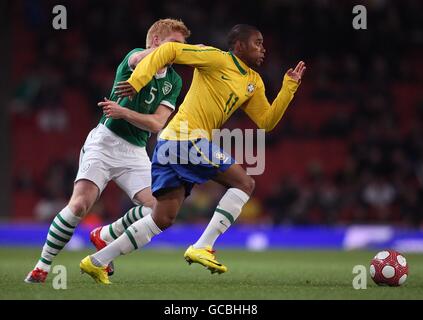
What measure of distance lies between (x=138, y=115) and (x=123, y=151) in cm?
53

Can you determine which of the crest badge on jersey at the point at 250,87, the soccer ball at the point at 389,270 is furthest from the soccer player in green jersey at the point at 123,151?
the soccer ball at the point at 389,270

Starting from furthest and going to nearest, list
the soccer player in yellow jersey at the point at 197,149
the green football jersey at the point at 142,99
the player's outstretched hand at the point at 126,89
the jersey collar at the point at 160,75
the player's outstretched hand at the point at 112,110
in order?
1. the jersey collar at the point at 160,75
2. the green football jersey at the point at 142,99
3. the player's outstretched hand at the point at 112,110
4. the soccer player in yellow jersey at the point at 197,149
5. the player's outstretched hand at the point at 126,89

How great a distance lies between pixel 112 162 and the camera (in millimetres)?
7512

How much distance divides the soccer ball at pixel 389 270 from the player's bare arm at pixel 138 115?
7.12 ft

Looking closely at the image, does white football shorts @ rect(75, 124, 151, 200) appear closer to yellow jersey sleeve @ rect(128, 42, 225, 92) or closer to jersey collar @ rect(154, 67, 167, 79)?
jersey collar @ rect(154, 67, 167, 79)

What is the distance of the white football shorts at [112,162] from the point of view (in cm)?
735

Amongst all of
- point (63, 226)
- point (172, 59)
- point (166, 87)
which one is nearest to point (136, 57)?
point (172, 59)

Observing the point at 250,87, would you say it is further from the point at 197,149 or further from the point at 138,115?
the point at 138,115

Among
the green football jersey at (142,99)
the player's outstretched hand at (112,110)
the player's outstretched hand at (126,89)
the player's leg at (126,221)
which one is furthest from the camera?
the player's leg at (126,221)

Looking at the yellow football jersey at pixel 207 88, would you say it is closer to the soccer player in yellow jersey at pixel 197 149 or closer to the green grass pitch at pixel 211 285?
the soccer player in yellow jersey at pixel 197 149

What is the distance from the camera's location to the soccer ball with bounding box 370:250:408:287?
22.9 ft

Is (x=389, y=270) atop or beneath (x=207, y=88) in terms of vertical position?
beneath
